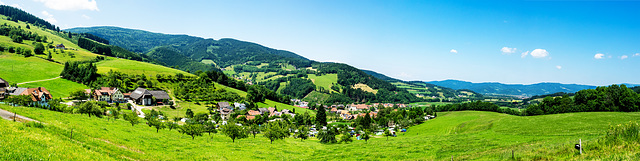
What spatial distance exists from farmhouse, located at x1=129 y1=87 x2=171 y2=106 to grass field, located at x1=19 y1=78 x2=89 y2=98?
661 inches

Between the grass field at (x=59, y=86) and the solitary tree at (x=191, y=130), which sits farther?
the grass field at (x=59, y=86)

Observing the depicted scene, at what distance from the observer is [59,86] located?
298 ft

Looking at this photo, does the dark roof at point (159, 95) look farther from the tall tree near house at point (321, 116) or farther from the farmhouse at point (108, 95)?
the tall tree near house at point (321, 116)

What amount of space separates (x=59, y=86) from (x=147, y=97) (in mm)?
27610

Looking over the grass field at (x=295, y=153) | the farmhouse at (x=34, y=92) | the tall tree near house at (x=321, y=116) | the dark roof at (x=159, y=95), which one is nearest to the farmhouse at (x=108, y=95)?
the dark roof at (x=159, y=95)

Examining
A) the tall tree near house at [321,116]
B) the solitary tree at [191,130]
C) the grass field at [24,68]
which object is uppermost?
the grass field at [24,68]

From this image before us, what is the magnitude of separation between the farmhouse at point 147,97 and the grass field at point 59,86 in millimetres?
16782

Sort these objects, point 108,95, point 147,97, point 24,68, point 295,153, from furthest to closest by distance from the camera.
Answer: point 24,68, point 147,97, point 108,95, point 295,153

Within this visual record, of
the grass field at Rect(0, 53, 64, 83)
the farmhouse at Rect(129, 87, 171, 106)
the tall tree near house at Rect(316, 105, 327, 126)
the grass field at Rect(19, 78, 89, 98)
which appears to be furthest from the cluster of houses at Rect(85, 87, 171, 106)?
the tall tree near house at Rect(316, 105, 327, 126)

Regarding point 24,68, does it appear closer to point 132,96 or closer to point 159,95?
point 132,96

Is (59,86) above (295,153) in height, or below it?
above

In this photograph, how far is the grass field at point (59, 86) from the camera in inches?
3274

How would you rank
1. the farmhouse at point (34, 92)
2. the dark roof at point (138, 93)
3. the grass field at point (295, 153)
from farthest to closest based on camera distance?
the dark roof at point (138, 93) → the farmhouse at point (34, 92) → the grass field at point (295, 153)

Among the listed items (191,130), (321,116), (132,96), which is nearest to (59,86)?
(132,96)
